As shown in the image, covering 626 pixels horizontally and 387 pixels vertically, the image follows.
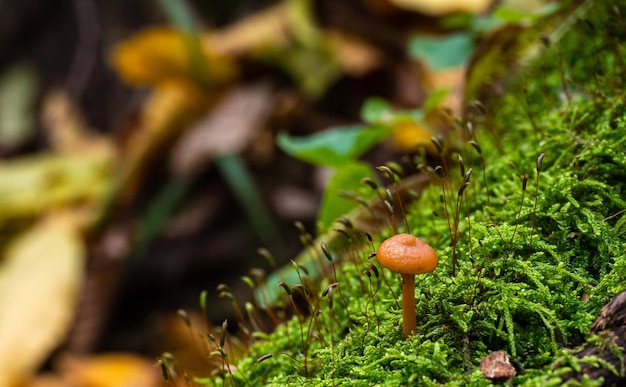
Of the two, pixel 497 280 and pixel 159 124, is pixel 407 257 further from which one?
pixel 159 124

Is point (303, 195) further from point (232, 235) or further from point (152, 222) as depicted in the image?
point (152, 222)

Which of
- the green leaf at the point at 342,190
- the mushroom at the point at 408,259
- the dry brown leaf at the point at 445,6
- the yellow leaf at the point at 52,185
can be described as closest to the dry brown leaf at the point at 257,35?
the dry brown leaf at the point at 445,6

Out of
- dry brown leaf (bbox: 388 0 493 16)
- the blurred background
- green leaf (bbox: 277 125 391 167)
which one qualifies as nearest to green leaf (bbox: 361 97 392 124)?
green leaf (bbox: 277 125 391 167)

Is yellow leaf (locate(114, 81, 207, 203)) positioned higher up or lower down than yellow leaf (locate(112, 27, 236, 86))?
lower down

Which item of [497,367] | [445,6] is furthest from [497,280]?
[445,6]

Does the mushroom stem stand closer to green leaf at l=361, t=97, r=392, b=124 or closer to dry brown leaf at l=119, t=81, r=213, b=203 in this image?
green leaf at l=361, t=97, r=392, b=124

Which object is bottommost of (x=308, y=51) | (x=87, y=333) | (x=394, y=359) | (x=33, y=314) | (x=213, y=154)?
(x=87, y=333)

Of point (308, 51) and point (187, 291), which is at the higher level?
point (308, 51)

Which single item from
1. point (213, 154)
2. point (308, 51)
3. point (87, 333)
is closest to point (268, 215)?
point (213, 154)
